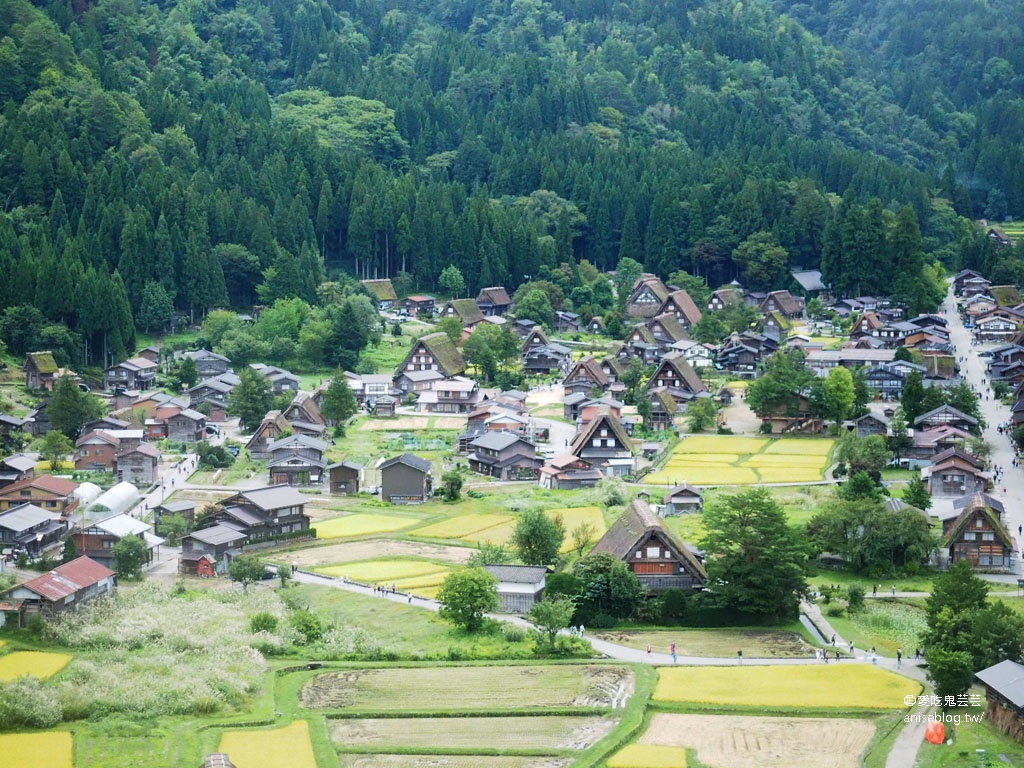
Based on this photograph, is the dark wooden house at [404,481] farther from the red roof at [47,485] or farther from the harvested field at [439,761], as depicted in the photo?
the harvested field at [439,761]

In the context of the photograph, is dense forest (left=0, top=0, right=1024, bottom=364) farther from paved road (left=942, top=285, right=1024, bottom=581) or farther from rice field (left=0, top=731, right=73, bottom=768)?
rice field (left=0, top=731, right=73, bottom=768)

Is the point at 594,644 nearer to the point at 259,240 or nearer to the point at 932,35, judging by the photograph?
the point at 259,240

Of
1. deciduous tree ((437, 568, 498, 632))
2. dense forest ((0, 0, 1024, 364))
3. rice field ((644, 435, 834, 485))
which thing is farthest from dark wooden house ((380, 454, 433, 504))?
dense forest ((0, 0, 1024, 364))

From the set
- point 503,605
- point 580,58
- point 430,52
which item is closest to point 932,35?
point 580,58

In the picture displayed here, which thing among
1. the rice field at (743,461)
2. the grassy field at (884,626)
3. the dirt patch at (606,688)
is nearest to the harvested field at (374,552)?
the dirt patch at (606,688)

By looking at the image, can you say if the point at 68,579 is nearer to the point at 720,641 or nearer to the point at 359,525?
the point at 359,525
